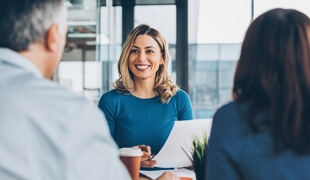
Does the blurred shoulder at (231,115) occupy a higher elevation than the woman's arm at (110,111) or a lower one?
higher

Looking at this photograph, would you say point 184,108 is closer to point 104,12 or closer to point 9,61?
point 9,61

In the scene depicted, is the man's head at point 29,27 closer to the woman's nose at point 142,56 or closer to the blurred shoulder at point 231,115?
the blurred shoulder at point 231,115

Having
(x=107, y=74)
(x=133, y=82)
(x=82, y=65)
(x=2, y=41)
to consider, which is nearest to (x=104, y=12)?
(x=107, y=74)

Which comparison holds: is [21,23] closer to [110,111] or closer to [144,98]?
[110,111]

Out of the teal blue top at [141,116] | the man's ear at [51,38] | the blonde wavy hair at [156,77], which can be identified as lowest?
the teal blue top at [141,116]

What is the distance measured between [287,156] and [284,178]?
0.05 meters

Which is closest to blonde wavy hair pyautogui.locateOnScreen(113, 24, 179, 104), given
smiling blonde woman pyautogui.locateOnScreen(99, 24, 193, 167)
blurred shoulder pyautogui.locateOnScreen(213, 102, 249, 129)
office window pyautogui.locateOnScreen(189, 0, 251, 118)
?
smiling blonde woman pyautogui.locateOnScreen(99, 24, 193, 167)

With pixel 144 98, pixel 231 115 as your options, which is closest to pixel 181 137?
pixel 231 115

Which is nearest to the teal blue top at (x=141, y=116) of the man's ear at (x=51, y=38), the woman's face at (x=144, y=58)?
the woman's face at (x=144, y=58)

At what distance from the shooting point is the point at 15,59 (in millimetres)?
930

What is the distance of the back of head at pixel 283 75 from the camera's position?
3.31 ft

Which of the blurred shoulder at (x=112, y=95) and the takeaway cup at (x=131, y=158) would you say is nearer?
the takeaway cup at (x=131, y=158)

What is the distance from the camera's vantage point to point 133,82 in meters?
2.51

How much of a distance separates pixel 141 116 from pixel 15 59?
4.83ft
